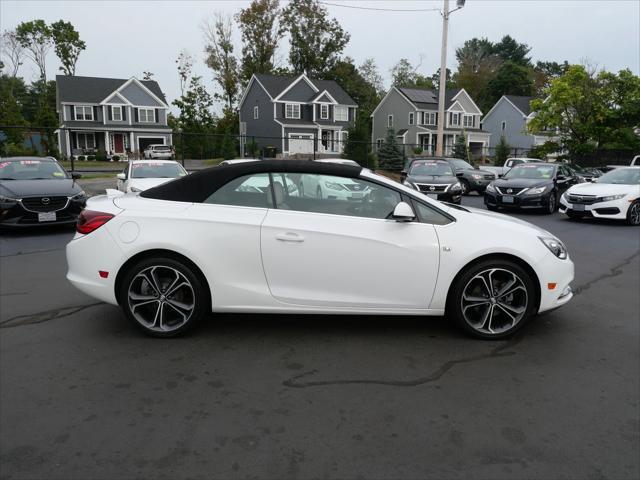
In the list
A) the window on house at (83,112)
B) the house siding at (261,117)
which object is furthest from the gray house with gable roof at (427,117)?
the window on house at (83,112)

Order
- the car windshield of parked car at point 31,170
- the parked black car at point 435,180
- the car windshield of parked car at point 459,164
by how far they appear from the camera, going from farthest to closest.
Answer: the car windshield of parked car at point 459,164, the parked black car at point 435,180, the car windshield of parked car at point 31,170

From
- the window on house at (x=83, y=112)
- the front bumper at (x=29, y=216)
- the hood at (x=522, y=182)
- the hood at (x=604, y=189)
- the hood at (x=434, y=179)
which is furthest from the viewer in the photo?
the window on house at (x=83, y=112)

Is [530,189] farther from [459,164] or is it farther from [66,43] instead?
[66,43]

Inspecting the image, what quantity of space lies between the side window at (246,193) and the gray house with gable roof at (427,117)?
54.4 meters

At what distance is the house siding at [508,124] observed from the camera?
2436 inches

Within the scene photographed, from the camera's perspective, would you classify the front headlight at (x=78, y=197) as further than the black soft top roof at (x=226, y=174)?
Yes

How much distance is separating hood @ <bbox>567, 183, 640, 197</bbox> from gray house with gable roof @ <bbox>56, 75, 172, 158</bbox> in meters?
45.4

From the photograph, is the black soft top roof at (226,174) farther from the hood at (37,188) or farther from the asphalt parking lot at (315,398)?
the hood at (37,188)

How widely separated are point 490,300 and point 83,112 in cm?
5566

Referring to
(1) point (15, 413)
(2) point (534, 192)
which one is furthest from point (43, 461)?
(2) point (534, 192)

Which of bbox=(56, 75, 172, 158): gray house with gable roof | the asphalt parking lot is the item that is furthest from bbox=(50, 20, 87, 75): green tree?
the asphalt parking lot

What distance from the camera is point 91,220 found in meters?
4.67

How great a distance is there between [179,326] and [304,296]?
1.13 m

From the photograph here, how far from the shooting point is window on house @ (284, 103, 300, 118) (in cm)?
5447
